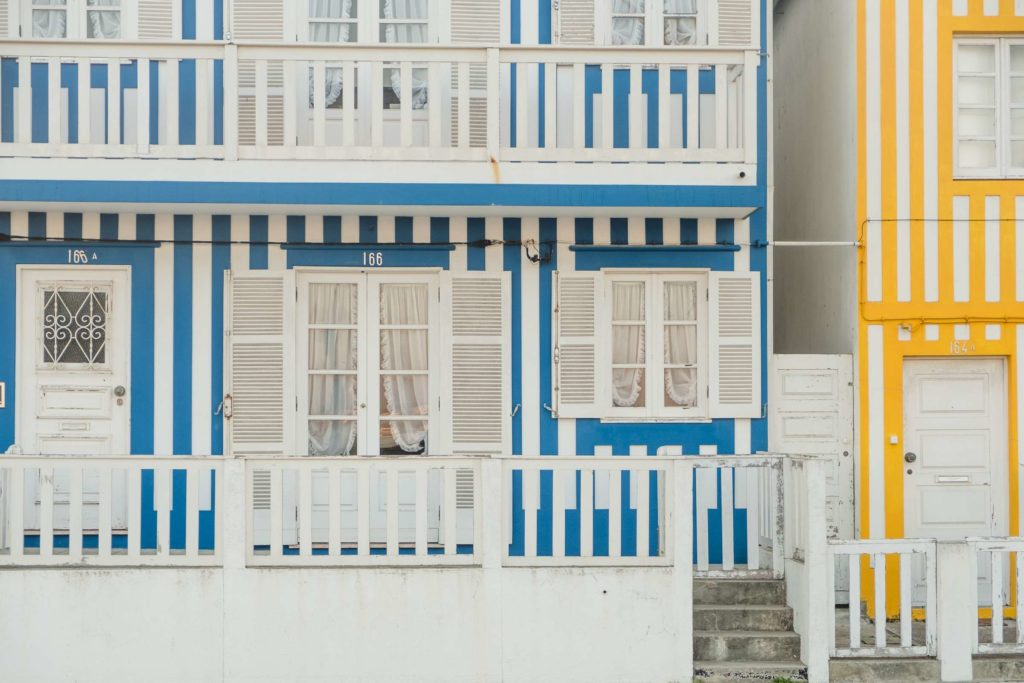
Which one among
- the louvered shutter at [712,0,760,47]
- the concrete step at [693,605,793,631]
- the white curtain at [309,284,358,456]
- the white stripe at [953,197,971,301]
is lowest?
the concrete step at [693,605,793,631]

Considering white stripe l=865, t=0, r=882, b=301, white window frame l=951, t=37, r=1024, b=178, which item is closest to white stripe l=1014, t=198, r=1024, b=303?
white window frame l=951, t=37, r=1024, b=178

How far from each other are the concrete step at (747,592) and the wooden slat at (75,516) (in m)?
4.40

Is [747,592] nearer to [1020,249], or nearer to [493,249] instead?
[493,249]

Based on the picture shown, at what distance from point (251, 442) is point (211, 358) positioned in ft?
2.67

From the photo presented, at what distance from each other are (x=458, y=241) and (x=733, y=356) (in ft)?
8.59

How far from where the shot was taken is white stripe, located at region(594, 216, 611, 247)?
10.0 m

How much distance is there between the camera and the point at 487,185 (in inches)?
370

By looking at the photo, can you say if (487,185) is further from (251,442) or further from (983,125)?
(983,125)

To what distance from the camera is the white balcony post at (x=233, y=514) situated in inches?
300

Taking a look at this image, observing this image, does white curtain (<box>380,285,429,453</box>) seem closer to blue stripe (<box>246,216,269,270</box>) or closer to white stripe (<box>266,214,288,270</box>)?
white stripe (<box>266,214,288,270</box>)

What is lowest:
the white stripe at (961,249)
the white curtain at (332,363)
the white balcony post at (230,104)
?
the white curtain at (332,363)

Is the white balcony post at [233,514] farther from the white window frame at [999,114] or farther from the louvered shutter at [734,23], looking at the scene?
the white window frame at [999,114]

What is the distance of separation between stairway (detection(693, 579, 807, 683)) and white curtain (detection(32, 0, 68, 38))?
7338 millimetres

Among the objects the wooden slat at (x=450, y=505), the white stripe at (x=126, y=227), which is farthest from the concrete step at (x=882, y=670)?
the white stripe at (x=126, y=227)
